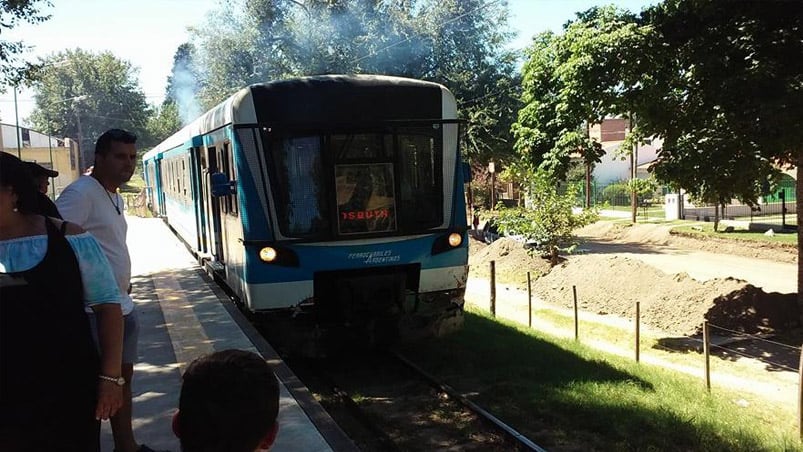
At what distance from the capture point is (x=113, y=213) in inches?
144

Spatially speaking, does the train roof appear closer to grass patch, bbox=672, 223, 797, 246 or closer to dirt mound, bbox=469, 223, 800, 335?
dirt mound, bbox=469, 223, 800, 335

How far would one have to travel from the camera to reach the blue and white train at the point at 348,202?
6.54 metres

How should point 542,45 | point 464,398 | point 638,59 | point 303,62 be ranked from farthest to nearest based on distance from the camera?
1. point 303,62
2. point 542,45
3. point 638,59
4. point 464,398

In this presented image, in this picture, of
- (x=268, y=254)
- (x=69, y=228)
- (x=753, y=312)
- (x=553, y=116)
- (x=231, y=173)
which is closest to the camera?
(x=69, y=228)

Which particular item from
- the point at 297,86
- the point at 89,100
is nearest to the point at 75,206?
the point at 297,86

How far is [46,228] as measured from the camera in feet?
8.45

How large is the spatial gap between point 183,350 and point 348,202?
7.37 feet

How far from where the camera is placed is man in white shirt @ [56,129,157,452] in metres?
3.53

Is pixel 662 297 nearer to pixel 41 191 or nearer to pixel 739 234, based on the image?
pixel 41 191

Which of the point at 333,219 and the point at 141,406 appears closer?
the point at 141,406

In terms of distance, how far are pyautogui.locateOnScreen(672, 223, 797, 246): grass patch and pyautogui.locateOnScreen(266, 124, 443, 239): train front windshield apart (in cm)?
2000

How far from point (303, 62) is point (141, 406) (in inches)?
1066

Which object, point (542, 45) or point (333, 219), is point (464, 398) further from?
point (542, 45)

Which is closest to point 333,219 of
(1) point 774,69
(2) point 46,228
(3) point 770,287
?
(2) point 46,228
